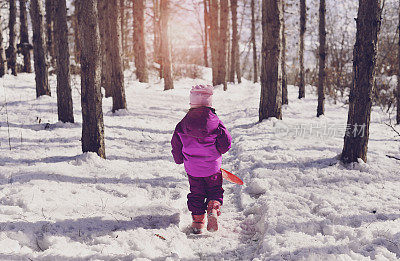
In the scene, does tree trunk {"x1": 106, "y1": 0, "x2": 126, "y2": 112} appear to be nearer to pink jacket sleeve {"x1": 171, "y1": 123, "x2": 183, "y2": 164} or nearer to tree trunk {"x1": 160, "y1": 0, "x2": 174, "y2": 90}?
tree trunk {"x1": 160, "y1": 0, "x2": 174, "y2": 90}

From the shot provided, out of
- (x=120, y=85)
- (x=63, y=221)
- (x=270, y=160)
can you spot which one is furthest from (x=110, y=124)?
(x=63, y=221)

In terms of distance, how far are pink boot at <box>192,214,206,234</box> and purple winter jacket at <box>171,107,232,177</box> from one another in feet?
1.67

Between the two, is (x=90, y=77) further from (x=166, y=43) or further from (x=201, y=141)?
(x=166, y=43)

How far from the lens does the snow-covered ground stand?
3021mm

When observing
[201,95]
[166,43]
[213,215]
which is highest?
[166,43]

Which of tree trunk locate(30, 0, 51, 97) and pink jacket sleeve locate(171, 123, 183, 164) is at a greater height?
tree trunk locate(30, 0, 51, 97)

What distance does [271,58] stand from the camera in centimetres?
881

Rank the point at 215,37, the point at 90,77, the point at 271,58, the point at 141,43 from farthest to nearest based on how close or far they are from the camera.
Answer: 1. the point at 215,37
2. the point at 141,43
3. the point at 271,58
4. the point at 90,77

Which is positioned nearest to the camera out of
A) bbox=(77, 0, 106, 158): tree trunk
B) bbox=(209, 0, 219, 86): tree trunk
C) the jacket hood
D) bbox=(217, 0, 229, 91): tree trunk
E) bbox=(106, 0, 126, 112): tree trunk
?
the jacket hood

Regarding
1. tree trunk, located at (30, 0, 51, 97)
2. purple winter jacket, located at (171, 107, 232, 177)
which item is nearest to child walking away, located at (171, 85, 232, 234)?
purple winter jacket, located at (171, 107, 232, 177)

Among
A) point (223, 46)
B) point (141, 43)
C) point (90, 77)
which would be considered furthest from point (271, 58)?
point (141, 43)

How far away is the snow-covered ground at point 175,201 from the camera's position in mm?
3021

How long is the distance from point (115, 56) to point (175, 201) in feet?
23.7

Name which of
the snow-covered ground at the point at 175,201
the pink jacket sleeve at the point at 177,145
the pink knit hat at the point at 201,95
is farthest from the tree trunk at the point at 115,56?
the pink knit hat at the point at 201,95
